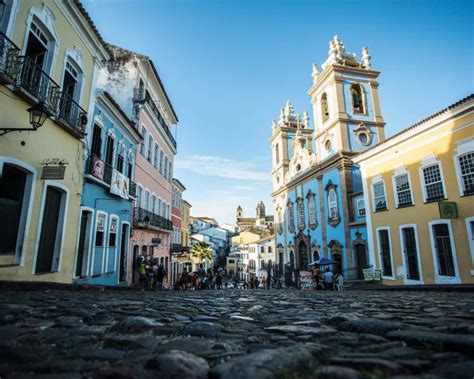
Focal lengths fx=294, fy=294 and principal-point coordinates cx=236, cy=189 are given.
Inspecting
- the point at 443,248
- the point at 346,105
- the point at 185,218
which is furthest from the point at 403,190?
the point at 185,218

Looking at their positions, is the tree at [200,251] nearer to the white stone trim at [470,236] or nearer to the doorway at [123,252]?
the doorway at [123,252]

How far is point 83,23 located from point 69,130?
3760 mm

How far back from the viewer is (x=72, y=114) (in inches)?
369

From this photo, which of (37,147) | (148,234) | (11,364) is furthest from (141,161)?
(11,364)

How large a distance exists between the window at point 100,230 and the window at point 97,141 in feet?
8.17

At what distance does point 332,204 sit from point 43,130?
22948 millimetres

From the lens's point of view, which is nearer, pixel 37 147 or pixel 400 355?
pixel 400 355

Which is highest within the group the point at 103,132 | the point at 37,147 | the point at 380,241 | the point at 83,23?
the point at 83,23

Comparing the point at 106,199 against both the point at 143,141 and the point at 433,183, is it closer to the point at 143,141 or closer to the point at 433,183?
the point at 143,141

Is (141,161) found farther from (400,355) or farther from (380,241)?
(400,355)

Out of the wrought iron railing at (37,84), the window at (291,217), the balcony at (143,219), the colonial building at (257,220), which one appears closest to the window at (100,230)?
the balcony at (143,219)

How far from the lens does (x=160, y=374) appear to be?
137 centimetres

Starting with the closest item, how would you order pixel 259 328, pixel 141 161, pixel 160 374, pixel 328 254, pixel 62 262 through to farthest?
pixel 160 374
pixel 259 328
pixel 62 262
pixel 141 161
pixel 328 254

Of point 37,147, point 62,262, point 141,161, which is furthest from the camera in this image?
point 141,161
